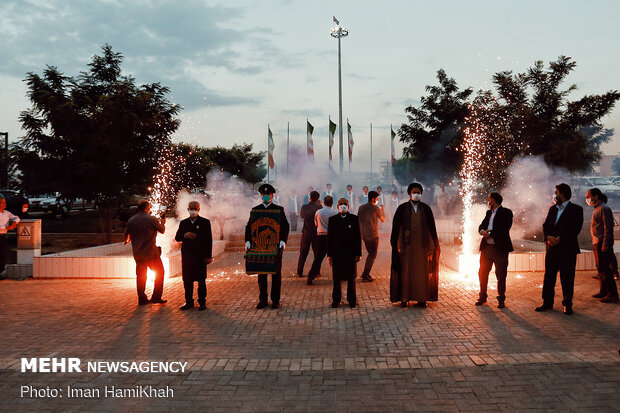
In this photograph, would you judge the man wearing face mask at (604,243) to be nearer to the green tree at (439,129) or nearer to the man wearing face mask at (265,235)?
the man wearing face mask at (265,235)

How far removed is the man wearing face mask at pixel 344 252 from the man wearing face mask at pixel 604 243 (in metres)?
3.76

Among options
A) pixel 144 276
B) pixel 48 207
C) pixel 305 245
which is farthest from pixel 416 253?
pixel 48 207

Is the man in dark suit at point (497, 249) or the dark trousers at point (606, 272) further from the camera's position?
Answer: the dark trousers at point (606, 272)

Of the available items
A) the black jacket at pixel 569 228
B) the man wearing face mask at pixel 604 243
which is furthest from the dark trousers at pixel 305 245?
the man wearing face mask at pixel 604 243

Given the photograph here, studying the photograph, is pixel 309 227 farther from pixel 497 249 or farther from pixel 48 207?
pixel 48 207

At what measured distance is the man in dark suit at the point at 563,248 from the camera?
23.4 ft

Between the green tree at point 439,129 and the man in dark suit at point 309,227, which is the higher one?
the green tree at point 439,129

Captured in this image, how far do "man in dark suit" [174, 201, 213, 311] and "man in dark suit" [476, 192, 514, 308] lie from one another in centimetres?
430

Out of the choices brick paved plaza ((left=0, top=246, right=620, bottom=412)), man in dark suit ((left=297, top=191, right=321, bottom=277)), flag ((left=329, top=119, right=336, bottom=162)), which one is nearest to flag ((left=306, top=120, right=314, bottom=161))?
flag ((left=329, top=119, right=336, bottom=162))

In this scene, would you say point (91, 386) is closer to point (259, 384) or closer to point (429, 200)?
point (259, 384)

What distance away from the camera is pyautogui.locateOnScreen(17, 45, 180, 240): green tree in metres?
14.9

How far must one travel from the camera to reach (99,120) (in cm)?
1495

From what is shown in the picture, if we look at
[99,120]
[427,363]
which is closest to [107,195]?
[99,120]

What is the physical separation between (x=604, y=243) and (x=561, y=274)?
4.01 ft
